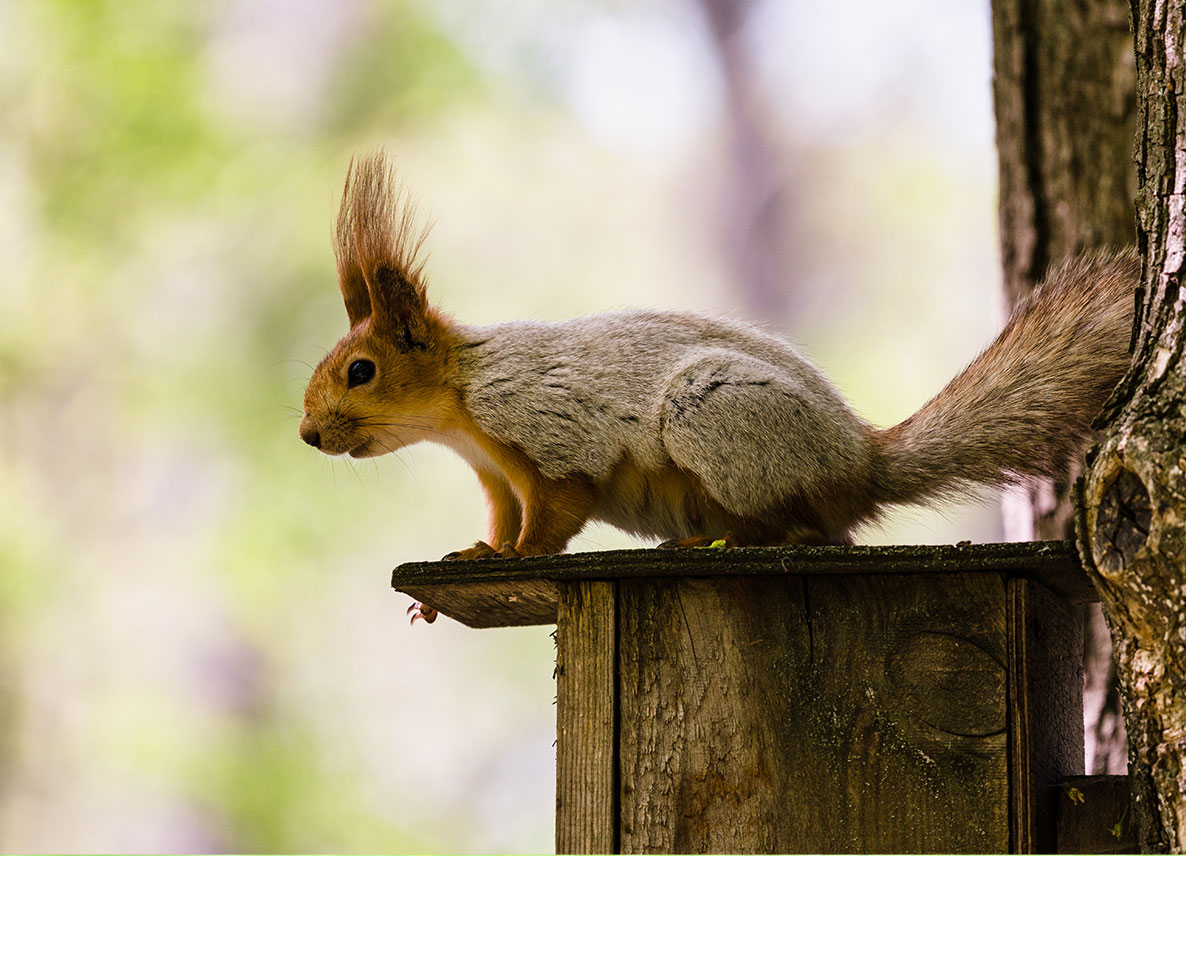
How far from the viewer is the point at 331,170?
2.94m

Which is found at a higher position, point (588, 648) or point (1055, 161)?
point (1055, 161)

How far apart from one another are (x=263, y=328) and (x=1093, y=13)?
1823mm

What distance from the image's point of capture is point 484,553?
1363 millimetres

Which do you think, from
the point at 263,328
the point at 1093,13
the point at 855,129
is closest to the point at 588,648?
the point at 1093,13

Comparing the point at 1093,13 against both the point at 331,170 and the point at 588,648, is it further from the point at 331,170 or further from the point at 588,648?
the point at 331,170

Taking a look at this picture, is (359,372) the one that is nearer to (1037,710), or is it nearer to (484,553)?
(484,553)

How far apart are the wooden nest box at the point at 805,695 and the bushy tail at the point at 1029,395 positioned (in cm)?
15

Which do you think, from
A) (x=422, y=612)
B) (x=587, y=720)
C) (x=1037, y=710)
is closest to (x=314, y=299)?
(x=422, y=612)

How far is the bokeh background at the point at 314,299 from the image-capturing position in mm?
2750

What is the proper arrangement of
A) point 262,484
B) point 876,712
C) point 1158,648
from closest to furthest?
point 1158,648 → point 876,712 → point 262,484

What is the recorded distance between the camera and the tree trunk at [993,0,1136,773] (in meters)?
1.88

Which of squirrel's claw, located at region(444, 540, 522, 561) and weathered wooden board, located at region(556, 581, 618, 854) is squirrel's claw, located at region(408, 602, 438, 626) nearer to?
squirrel's claw, located at region(444, 540, 522, 561)

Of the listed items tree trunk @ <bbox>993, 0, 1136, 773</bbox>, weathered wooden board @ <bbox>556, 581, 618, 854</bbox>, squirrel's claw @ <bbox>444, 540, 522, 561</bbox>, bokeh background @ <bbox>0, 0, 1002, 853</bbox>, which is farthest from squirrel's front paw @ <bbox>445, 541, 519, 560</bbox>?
bokeh background @ <bbox>0, 0, 1002, 853</bbox>

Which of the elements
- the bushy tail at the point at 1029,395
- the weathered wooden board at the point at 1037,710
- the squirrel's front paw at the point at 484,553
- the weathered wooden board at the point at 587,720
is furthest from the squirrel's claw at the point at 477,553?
the weathered wooden board at the point at 1037,710
